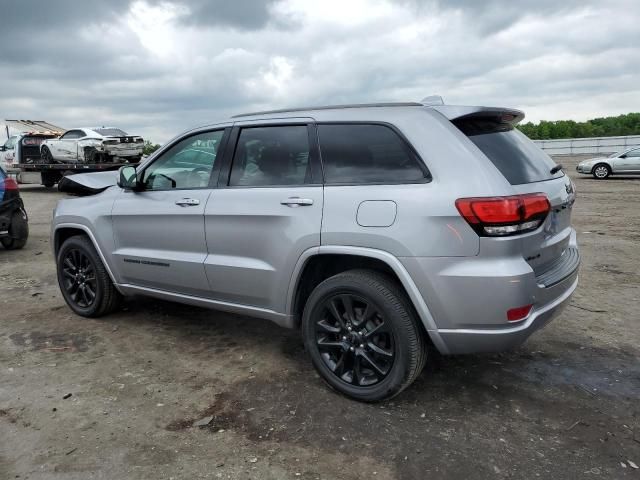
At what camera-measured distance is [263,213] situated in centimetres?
352

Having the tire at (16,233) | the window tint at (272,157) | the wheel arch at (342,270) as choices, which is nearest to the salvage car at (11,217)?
the tire at (16,233)

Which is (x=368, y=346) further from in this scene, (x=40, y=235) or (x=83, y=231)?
(x=40, y=235)

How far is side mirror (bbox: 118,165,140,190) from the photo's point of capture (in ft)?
14.4

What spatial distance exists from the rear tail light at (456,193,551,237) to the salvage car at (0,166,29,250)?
306 inches

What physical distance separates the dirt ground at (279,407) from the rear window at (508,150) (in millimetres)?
1362

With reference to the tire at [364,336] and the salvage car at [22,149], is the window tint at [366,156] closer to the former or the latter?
the tire at [364,336]

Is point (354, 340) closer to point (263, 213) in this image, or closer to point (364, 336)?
point (364, 336)

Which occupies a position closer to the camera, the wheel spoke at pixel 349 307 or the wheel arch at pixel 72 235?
the wheel spoke at pixel 349 307

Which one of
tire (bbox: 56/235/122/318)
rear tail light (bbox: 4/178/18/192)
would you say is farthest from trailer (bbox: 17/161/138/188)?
tire (bbox: 56/235/122/318)

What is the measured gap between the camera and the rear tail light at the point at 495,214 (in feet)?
9.21

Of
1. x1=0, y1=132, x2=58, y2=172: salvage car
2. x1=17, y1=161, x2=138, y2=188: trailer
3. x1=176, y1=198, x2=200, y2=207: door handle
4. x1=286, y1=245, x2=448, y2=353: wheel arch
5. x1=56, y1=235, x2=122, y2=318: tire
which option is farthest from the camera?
x1=0, y1=132, x2=58, y2=172: salvage car

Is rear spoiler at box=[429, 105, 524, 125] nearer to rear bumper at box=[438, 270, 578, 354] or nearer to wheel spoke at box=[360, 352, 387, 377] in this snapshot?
rear bumper at box=[438, 270, 578, 354]

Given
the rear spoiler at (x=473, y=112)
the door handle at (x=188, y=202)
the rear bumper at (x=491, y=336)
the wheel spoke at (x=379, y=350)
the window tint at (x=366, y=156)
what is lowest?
the wheel spoke at (x=379, y=350)

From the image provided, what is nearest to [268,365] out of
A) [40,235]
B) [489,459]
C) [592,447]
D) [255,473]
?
[255,473]
